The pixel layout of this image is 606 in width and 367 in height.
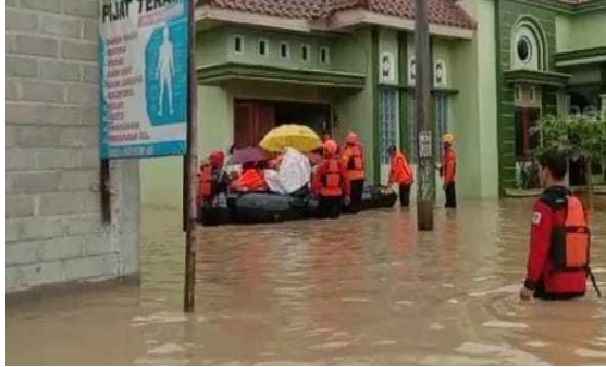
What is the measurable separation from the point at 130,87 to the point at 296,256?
4110 millimetres

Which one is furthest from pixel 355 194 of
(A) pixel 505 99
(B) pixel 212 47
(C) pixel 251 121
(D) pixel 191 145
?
(D) pixel 191 145

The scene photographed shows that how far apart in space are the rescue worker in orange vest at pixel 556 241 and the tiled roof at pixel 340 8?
16190mm

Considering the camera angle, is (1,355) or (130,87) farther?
(130,87)

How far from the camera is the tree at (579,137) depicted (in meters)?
24.6

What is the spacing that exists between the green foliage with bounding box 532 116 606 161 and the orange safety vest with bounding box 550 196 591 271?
1706cm

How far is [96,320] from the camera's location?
23.8 ft

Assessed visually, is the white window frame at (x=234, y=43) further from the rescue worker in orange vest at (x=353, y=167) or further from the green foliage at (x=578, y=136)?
the green foliage at (x=578, y=136)

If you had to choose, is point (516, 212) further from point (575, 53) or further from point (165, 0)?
point (165, 0)

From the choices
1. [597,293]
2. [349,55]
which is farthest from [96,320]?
[349,55]

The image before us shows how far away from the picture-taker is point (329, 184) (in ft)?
60.9

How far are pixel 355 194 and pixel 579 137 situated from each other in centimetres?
773

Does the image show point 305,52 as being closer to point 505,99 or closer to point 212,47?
point 212,47

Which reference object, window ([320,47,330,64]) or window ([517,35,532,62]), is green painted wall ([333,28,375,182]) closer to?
window ([320,47,330,64])

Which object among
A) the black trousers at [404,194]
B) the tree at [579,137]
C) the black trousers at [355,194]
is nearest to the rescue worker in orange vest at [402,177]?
the black trousers at [404,194]
